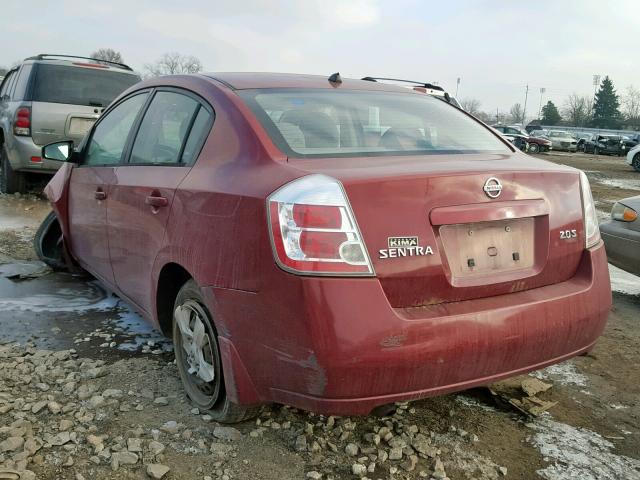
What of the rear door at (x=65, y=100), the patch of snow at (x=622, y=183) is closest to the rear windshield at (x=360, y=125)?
the rear door at (x=65, y=100)

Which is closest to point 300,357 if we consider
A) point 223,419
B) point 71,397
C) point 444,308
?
point 444,308

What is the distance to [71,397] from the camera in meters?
2.88

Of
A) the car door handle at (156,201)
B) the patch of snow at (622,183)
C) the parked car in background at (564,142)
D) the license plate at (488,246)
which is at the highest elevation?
the car door handle at (156,201)

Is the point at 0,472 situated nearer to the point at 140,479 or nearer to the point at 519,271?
the point at 140,479

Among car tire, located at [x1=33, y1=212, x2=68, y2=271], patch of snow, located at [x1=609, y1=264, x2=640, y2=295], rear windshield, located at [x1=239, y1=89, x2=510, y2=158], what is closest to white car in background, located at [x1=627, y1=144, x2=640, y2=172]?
patch of snow, located at [x1=609, y1=264, x2=640, y2=295]

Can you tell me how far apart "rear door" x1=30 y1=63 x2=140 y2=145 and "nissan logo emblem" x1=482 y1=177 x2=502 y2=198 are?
6717 mm

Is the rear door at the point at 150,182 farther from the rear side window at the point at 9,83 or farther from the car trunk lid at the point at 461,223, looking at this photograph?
the rear side window at the point at 9,83

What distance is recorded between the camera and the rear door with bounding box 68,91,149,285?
3678 millimetres

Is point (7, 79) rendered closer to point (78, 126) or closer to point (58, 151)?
point (78, 126)

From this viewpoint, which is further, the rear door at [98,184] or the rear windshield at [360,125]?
the rear door at [98,184]

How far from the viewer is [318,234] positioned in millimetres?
2098

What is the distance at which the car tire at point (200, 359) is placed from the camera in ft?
8.51

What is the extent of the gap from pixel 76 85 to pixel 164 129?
5.80 metres

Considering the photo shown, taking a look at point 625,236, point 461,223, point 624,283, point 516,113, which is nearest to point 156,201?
point 461,223
